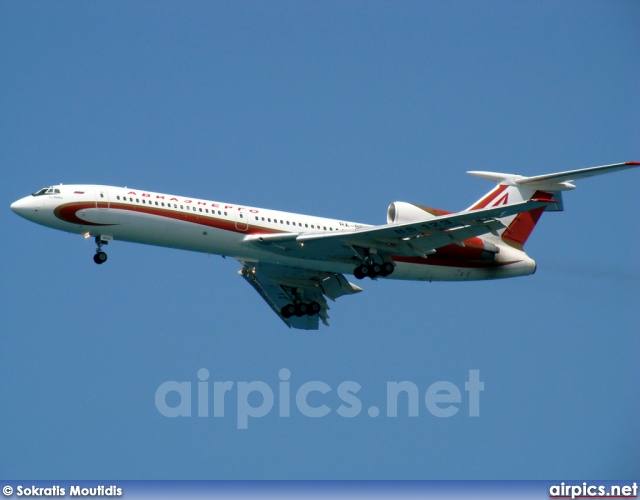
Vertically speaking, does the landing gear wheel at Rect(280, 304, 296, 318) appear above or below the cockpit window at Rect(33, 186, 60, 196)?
below

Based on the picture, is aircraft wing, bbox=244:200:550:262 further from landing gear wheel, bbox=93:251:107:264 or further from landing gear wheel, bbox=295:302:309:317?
landing gear wheel, bbox=93:251:107:264

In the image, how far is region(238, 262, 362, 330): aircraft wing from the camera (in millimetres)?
39438

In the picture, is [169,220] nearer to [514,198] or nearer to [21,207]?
[21,207]

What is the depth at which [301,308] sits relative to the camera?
4066 cm

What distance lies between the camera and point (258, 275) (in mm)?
39812

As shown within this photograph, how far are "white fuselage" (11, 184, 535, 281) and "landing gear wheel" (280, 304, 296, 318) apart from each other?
3677 millimetres

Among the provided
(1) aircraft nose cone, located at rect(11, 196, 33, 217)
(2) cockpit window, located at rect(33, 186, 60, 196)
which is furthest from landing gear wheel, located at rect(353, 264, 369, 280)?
(1) aircraft nose cone, located at rect(11, 196, 33, 217)

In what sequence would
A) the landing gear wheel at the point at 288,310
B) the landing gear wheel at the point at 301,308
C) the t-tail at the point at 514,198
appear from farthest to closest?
the landing gear wheel at the point at 288,310 → the landing gear wheel at the point at 301,308 → the t-tail at the point at 514,198

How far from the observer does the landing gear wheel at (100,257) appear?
3528 cm

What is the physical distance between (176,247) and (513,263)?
11.1m

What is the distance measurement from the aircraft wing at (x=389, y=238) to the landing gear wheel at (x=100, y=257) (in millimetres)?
4213

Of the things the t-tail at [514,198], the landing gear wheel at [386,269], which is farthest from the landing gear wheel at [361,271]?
the t-tail at [514,198]

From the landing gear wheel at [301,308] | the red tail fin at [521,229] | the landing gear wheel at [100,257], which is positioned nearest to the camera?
the landing gear wheel at [100,257]

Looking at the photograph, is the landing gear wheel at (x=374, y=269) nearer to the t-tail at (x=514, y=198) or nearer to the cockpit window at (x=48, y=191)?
the t-tail at (x=514, y=198)
